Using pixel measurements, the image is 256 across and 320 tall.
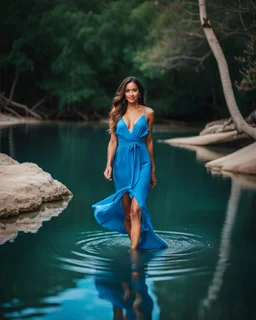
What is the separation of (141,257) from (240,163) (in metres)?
7.13

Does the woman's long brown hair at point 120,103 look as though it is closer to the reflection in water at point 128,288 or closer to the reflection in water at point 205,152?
the reflection in water at point 128,288

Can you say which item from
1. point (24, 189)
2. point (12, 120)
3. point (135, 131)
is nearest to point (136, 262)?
point (135, 131)

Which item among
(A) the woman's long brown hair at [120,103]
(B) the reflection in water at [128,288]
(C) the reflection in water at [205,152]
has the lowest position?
(C) the reflection in water at [205,152]

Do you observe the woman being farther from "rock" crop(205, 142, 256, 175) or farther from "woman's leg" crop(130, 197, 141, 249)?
"rock" crop(205, 142, 256, 175)

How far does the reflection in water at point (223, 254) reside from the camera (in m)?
4.39

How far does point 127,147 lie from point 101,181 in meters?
5.01

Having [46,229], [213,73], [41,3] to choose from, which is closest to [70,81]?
[41,3]

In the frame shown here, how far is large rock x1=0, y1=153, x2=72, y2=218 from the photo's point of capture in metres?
7.46

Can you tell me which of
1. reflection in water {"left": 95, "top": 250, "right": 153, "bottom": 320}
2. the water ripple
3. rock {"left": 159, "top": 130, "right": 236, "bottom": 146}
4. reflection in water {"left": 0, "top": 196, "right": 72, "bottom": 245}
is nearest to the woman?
the water ripple

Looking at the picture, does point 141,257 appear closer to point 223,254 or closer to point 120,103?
point 223,254

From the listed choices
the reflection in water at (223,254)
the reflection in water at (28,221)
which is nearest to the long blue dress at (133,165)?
the reflection in water at (223,254)

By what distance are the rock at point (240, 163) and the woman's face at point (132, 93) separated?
673 centimetres

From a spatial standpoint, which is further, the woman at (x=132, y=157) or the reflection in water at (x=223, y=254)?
the woman at (x=132, y=157)

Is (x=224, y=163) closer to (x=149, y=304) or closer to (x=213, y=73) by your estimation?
(x=149, y=304)
